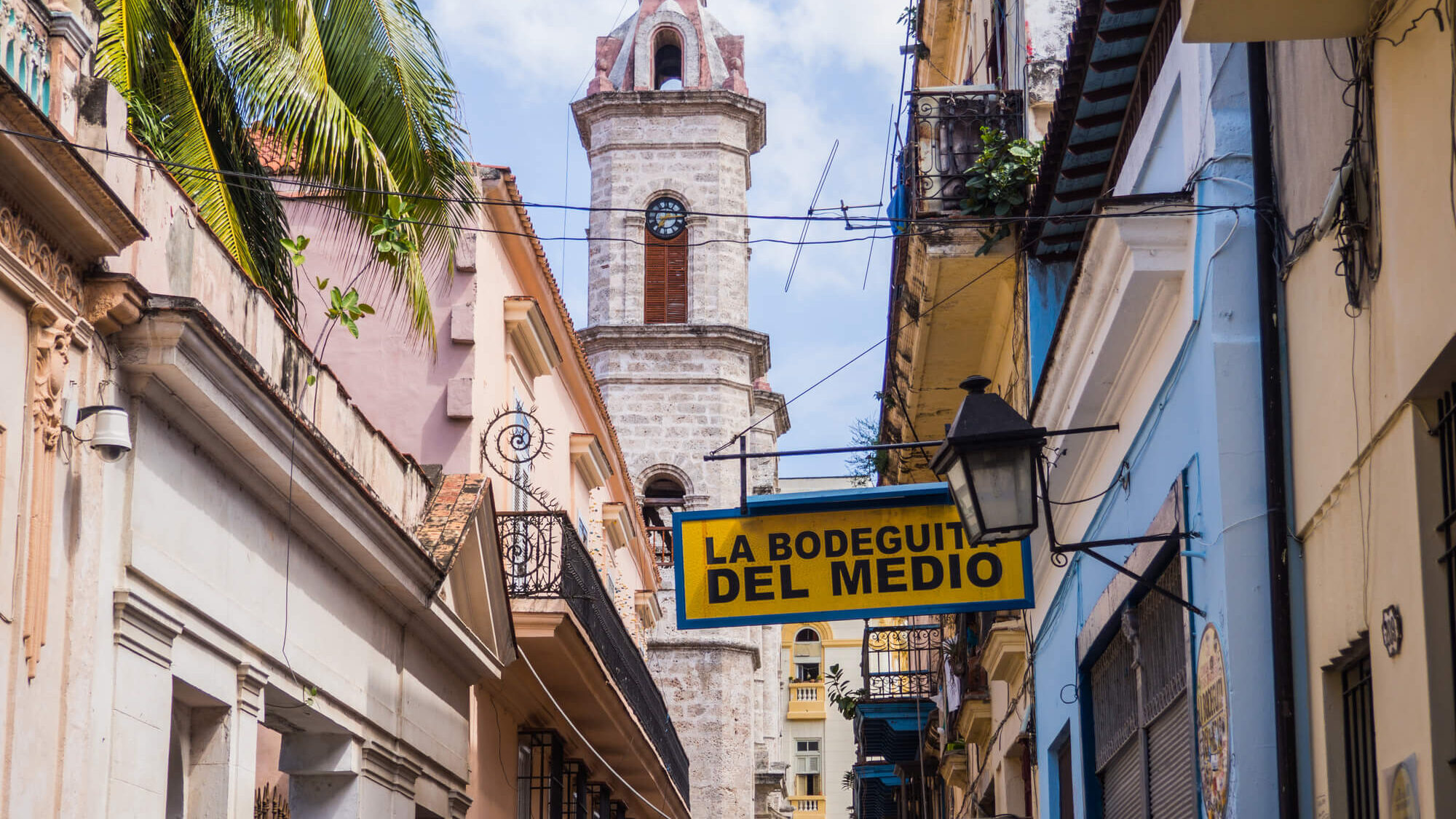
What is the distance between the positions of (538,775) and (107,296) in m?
11.3

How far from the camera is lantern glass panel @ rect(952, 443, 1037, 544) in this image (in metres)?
6.95

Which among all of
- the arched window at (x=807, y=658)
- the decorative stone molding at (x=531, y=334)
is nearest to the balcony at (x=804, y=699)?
the arched window at (x=807, y=658)

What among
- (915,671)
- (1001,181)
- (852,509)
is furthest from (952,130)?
(915,671)

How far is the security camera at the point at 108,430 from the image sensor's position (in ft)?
23.1

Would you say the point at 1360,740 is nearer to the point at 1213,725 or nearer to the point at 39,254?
the point at 1213,725

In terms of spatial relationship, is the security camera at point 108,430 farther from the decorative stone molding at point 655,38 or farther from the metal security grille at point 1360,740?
the decorative stone molding at point 655,38

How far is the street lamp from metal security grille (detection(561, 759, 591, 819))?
11704mm

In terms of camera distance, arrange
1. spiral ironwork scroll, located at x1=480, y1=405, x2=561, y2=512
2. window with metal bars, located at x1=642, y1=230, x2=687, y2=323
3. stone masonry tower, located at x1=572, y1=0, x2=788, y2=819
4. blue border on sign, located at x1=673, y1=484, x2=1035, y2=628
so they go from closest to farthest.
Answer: blue border on sign, located at x1=673, y1=484, x2=1035, y2=628, spiral ironwork scroll, located at x1=480, y1=405, x2=561, y2=512, stone masonry tower, located at x1=572, y1=0, x2=788, y2=819, window with metal bars, located at x1=642, y1=230, x2=687, y2=323

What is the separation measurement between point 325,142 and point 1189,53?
5710mm

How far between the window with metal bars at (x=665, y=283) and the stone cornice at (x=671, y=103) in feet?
9.84

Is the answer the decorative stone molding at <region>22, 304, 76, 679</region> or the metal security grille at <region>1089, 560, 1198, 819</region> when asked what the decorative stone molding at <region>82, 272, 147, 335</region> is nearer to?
the decorative stone molding at <region>22, 304, 76, 679</region>

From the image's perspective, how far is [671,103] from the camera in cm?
4241

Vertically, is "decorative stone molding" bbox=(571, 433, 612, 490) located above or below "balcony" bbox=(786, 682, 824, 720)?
below

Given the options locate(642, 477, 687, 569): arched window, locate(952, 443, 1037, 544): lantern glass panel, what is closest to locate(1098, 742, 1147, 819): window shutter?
locate(952, 443, 1037, 544): lantern glass panel
